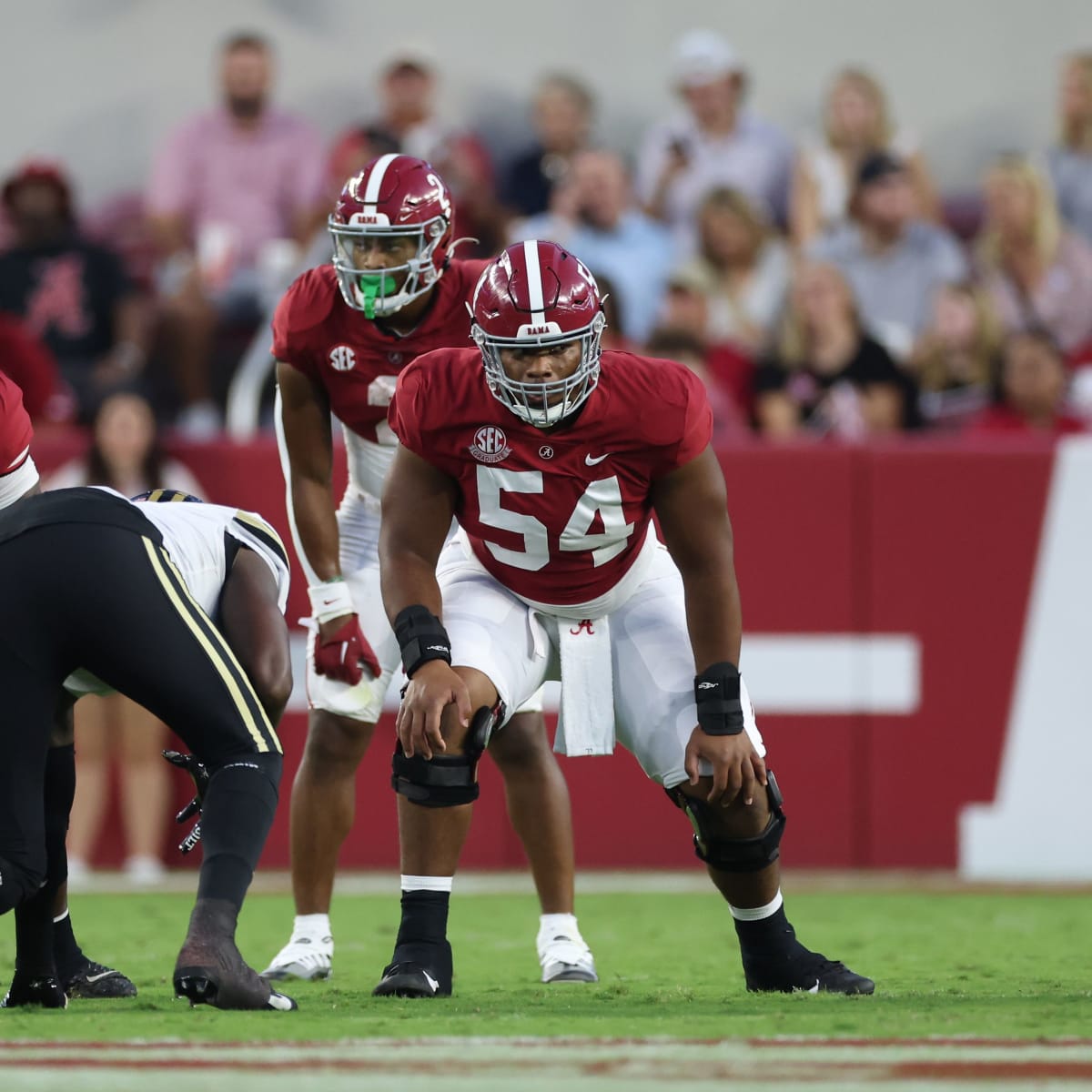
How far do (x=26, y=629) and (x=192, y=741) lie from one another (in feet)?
1.39

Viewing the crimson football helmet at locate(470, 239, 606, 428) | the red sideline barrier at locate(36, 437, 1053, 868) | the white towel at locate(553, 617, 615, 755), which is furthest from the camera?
the red sideline barrier at locate(36, 437, 1053, 868)

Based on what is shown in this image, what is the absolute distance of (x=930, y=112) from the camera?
39.9ft

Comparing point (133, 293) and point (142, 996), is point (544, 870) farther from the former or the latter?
point (133, 293)

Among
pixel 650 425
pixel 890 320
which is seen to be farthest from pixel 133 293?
pixel 650 425

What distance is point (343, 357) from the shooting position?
5.45 meters

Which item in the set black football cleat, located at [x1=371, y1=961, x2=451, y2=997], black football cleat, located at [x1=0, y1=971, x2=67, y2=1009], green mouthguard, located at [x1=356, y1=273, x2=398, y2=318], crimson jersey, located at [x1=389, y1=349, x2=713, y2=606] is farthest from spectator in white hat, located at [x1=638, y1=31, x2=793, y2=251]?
black football cleat, located at [x1=0, y1=971, x2=67, y2=1009]

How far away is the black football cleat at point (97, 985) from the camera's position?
4750 mm

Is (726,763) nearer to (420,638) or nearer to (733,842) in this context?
(733,842)

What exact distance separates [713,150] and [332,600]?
5.84 meters

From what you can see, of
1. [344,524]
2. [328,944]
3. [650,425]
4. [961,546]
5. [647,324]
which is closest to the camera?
[650,425]

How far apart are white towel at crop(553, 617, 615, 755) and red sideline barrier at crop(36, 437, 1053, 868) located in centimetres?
325

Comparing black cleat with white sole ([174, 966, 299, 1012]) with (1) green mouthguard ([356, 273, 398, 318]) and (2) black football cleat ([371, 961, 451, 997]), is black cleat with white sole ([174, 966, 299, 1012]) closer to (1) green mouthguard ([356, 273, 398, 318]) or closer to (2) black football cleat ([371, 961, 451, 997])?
(2) black football cleat ([371, 961, 451, 997])

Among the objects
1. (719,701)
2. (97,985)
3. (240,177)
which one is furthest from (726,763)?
(240,177)

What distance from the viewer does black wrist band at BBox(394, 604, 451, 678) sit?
15.1ft
